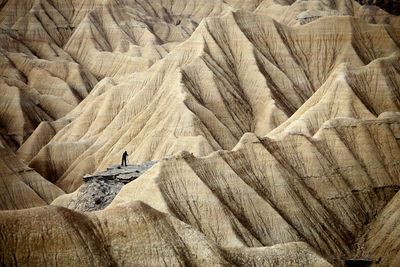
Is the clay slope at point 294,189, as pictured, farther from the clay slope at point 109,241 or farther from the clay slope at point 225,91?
the clay slope at point 109,241

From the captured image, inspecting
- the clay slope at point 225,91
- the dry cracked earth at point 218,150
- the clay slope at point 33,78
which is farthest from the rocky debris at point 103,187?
the clay slope at point 33,78

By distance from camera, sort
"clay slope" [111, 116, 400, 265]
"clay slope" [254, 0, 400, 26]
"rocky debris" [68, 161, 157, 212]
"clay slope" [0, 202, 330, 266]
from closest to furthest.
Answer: "clay slope" [0, 202, 330, 266] < "clay slope" [111, 116, 400, 265] < "rocky debris" [68, 161, 157, 212] < "clay slope" [254, 0, 400, 26]

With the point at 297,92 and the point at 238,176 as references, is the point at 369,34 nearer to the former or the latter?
the point at 297,92

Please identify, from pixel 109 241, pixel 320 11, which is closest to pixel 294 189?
pixel 109 241

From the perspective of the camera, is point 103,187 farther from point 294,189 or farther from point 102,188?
point 294,189

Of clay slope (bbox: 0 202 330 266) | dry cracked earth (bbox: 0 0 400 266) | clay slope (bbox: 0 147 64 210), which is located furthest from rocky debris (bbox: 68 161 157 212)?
clay slope (bbox: 0 202 330 266)

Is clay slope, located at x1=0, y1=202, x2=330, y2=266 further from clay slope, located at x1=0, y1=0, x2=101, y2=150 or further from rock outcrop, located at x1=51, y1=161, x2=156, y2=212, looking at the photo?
clay slope, located at x1=0, y1=0, x2=101, y2=150
